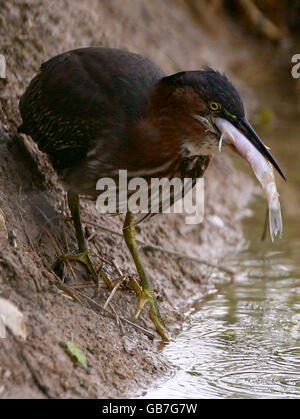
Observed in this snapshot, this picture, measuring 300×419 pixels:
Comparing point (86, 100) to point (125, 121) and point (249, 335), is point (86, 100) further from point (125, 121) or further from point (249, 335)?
point (249, 335)

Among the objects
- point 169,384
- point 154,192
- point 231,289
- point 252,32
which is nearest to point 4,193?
point 154,192

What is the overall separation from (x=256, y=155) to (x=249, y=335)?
4.62 ft

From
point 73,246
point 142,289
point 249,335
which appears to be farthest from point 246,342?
point 73,246

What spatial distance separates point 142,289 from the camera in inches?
208

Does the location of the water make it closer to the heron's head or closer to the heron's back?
the heron's head

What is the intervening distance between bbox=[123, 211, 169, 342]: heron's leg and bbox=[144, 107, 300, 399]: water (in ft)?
0.57

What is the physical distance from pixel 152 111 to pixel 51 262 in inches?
45.3

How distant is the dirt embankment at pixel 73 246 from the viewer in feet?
12.6

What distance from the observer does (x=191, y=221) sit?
7.04m

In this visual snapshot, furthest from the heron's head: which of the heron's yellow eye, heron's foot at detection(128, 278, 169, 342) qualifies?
heron's foot at detection(128, 278, 169, 342)

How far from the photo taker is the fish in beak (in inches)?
169

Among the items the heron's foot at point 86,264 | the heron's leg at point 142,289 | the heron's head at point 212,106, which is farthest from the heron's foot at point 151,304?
the heron's head at point 212,106

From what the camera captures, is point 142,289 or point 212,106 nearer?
point 212,106

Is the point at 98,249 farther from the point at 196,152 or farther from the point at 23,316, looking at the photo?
the point at 23,316
